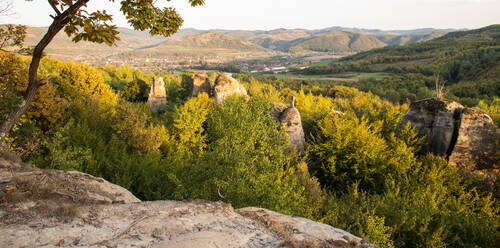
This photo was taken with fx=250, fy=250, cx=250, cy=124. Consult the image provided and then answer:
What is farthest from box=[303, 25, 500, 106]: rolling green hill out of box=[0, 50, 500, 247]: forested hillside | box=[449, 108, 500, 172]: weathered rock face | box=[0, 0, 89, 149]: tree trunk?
box=[0, 0, 89, 149]: tree trunk

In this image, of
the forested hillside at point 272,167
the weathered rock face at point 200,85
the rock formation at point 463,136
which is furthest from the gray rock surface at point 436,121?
the weathered rock face at point 200,85

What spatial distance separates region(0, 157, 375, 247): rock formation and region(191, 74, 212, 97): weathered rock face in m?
31.1

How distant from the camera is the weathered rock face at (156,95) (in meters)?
31.8

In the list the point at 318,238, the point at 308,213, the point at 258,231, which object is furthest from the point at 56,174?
the point at 308,213

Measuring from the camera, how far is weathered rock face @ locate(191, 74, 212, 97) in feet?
118

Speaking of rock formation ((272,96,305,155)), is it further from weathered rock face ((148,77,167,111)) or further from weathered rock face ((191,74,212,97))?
weathered rock face ((148,77,167,111))

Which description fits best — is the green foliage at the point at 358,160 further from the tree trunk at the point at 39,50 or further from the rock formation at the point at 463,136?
the tree trunk at the point at 39,50

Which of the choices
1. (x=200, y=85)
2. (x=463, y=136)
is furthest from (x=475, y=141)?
(x=200, y=85)

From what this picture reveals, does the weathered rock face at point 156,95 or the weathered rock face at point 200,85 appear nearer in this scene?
the weathered rock face at point 156,95

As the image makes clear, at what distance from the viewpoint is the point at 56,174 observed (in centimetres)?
570

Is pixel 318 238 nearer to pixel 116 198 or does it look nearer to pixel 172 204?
pixel 172 204

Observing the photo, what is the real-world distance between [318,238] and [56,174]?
5.81 metres

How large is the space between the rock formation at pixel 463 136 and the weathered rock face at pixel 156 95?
28.7 m

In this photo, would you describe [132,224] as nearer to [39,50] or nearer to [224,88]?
[39,50]
